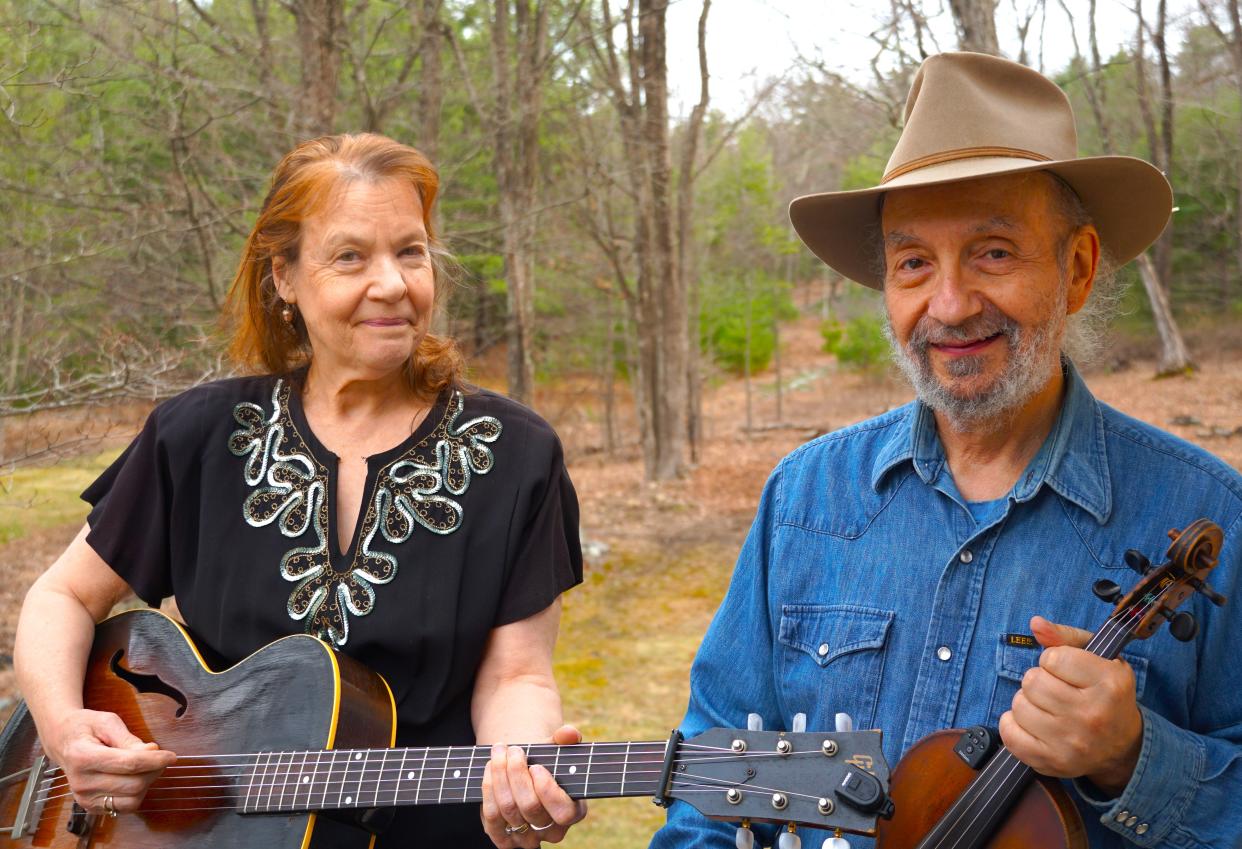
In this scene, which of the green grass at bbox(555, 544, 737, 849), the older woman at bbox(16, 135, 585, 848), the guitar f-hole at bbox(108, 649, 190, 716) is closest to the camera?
the older woman at bbox(16, 135, 585, 848)

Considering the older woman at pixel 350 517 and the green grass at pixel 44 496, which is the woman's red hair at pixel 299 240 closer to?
the older woman at pixel 350 517

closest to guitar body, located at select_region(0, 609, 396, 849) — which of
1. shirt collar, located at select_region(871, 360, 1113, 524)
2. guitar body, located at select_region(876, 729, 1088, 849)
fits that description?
guitar body, located at select_region(876, 729, 1088, 849)

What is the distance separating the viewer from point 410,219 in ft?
8.44

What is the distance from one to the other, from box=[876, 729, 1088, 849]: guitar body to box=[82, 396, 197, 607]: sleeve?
1.80 m

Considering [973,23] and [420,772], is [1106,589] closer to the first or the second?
[420,772]

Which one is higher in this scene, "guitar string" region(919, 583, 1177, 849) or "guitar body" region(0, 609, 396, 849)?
"guitar string" region(919, 583, 1177, 849)

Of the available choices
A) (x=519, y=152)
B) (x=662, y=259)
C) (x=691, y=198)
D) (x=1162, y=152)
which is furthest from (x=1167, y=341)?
(x=519, y=152)

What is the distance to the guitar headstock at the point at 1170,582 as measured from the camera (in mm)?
1665

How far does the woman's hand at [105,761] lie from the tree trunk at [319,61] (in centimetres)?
494

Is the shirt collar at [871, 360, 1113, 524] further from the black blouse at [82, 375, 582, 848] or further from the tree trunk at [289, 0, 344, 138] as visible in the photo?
the tree trunk at [289, 0, 344, 138]

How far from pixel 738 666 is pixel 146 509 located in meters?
1.50

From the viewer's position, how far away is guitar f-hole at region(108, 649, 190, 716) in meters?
2.54

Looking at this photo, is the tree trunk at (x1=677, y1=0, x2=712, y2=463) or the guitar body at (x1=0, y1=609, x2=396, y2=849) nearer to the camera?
the guitar body at (x1=0, y1=609, x2=396, y2=849)

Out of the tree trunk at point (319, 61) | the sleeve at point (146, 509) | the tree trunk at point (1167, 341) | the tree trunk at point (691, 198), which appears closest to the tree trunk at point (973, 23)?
the tree trunk at point (319, 61)
